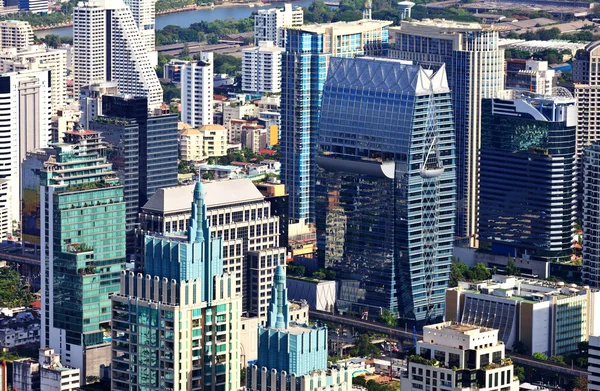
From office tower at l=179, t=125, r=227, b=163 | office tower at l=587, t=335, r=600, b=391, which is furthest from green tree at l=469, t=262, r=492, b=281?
office tower at l=179, t=125, r=227, b=163

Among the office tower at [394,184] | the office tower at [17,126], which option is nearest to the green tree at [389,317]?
the office tower at [394,184]

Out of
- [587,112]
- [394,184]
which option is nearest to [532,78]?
[587,112]

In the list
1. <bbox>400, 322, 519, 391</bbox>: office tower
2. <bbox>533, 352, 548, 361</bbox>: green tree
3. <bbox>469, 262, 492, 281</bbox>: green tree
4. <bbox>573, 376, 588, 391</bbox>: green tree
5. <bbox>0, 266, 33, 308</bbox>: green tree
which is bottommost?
<bbox>573, 376, 588, 391</bbox>: green tree

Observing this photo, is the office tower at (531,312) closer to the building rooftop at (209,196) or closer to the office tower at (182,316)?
the building rooftop at (209,196)

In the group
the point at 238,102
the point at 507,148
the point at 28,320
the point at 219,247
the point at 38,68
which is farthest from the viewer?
the point at 238,102

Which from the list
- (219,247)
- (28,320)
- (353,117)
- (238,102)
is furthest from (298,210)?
(219,247)

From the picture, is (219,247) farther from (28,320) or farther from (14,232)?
(14,232)

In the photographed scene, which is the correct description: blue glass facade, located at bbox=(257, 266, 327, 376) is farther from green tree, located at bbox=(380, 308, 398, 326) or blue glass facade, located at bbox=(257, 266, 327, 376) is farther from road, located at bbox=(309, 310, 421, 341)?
green tree, located at bbox=(380, 308, 398, 326)

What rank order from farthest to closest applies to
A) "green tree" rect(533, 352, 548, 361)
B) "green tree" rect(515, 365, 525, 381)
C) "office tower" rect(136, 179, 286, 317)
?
"office tower" rect(136, 179, 286, 317)
"green tree" rect(533, 352, 548, 361)
"green tree" rect(515, 365, 525, 381)
